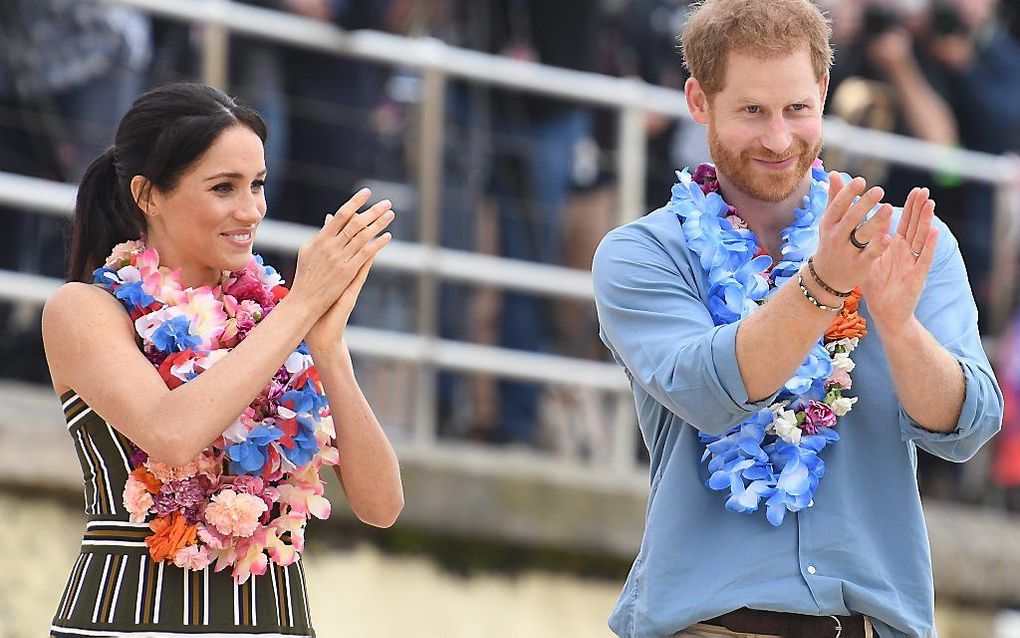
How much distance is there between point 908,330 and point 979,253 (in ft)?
16.3

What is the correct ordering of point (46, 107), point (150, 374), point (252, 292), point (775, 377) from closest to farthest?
point (775, 377), point (150, 374), point (252, 292), point (46, 107)

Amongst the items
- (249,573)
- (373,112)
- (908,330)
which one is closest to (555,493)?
(373,112)

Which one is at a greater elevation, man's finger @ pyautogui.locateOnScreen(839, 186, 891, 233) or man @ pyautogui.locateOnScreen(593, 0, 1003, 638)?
man's finger @ pyautogui.locateOnScreen(839, 186, 891, 233)

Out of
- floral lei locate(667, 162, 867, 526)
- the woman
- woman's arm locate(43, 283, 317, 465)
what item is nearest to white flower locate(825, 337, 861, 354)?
floral lei locate(667, 162, 867, 526)

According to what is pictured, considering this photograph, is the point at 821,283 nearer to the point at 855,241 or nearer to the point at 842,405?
the point at 855,241

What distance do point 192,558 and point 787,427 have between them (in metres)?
1.17

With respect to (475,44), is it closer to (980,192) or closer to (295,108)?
(295,108)

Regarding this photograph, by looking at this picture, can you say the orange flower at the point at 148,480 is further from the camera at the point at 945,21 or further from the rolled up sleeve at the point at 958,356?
the camera at the point at 945,21

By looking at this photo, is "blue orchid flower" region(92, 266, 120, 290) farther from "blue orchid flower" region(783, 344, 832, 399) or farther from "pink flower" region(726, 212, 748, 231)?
"blue orchid flower" region(783, 344, 832, 399)

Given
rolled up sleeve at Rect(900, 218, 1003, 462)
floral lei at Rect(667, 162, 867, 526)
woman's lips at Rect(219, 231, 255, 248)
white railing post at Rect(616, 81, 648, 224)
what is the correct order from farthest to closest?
1. white railing post at Rect(616, 81, 648, 224)
2. woman's lips at Rect(219, 231, 255, 248)
3. floral lei at Rect(667, 162, 867, 526)
4. rolled up sleeve at Rect(900, 218, 1003, 462)

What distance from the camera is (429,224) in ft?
23.0

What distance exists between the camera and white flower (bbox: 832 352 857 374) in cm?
366

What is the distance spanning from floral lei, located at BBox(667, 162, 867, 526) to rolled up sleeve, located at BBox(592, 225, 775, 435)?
74 mm

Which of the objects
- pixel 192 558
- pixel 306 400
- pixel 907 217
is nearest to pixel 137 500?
pixel 192 558
